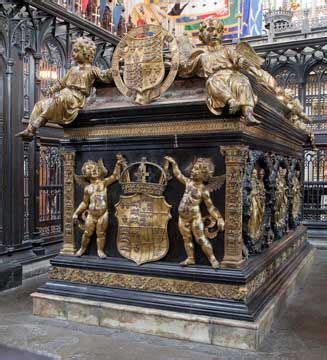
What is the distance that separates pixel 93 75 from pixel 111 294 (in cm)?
200

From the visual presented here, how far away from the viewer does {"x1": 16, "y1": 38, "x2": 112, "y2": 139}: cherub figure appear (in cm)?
388

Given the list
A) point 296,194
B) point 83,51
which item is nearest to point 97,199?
point 83,51

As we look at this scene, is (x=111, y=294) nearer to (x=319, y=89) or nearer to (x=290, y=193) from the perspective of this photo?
(x=290, y=193)

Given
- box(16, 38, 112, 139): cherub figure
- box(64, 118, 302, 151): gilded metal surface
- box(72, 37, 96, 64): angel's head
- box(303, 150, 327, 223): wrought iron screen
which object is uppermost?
box(72, 37, 96, 64): angel's head

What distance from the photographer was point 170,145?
371 centimetres

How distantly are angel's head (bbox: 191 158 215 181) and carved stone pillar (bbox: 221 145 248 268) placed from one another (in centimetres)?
14

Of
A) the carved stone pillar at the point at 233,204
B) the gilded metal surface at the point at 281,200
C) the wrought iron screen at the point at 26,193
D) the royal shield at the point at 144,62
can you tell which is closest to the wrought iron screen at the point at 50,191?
the wrought iron screen at the point at 26,193

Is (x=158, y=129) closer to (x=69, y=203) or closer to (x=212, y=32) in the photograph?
(x=212, y=32)

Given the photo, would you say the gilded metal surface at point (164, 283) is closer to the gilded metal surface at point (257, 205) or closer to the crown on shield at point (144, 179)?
the gilded metal surface at point (257, 205)

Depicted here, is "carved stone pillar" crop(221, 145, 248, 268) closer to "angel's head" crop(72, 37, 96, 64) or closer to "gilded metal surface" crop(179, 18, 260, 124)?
"gilded metal surface" crop(179, 18, 260, 124)

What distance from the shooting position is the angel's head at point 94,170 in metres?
3.93

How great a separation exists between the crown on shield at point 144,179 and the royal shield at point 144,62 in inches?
26.2

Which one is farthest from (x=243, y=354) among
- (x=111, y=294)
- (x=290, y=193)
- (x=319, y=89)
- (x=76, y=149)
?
(x=319, y=89)

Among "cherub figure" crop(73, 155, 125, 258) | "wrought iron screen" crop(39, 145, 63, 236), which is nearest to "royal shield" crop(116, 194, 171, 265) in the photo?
"cherub figure" crop(73, 155, 125, 258)
